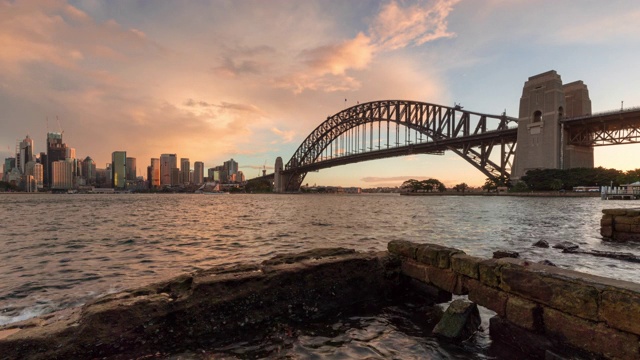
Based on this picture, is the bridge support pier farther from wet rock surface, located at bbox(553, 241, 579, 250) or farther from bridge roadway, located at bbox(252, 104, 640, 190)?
wet rock surface, located at bbox(553, 241, 579, 250)

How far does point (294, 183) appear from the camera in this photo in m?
122

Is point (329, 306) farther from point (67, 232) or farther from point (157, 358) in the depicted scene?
point (67, 232)

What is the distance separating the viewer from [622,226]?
12891 millimetres

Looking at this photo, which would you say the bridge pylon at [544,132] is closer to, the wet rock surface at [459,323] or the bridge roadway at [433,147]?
the bridge roadway at [433,147]

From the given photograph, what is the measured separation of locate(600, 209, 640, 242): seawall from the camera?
1269 centimetres

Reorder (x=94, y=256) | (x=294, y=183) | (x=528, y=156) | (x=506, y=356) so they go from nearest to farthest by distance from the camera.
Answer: (x=506, y=356) < (x=94, y=256) < (x=528, y=156) < (x=294, y=183)

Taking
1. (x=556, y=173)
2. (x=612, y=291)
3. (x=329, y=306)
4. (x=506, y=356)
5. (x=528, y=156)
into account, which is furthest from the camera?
(x=528, y=156)

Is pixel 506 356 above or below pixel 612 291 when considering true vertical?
below

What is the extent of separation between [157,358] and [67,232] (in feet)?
55.4

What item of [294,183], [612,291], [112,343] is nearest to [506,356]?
[612,291]

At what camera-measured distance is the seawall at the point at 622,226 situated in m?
12.7

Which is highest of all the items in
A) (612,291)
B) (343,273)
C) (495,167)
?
(495,167)

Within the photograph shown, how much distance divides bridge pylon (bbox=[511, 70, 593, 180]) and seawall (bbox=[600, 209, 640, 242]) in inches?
2253

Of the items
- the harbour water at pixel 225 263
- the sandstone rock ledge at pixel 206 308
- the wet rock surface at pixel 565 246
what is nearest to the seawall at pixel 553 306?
the harbour water at pixel 225 263
